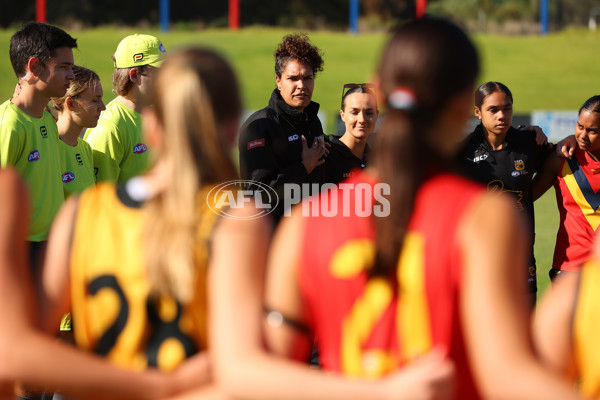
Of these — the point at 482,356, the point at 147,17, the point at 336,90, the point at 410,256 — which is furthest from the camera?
the point at 147,17

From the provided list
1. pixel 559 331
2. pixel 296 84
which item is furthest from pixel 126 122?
pixel 559 331

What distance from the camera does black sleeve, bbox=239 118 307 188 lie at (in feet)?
17.4

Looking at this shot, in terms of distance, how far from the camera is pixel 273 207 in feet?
17.7

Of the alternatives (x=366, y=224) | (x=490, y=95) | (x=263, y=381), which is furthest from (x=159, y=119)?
(x=490, y=95)

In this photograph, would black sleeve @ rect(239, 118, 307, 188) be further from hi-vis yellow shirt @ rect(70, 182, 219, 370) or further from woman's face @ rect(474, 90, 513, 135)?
hi-vis yellow shirt @ rect(70, 182, 219, 370)

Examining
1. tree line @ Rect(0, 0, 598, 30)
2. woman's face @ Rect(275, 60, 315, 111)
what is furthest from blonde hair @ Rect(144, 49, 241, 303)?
tree line @ Rect(0, 0, 598, 30)

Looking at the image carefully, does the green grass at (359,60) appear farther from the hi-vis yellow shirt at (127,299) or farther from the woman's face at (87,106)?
the hi-vis yellow shirt at (127,299)

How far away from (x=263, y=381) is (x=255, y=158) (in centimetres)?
377

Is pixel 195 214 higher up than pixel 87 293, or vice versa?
pixel 195 214

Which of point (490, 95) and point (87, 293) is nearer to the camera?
point (87, 293)

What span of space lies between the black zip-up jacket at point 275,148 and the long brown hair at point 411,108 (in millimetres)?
3616

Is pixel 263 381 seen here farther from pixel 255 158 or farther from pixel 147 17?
pixel 147 17

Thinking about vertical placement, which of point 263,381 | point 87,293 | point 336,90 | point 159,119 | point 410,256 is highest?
point 336,90

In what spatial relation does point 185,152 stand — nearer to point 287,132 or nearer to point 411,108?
point 411,108
